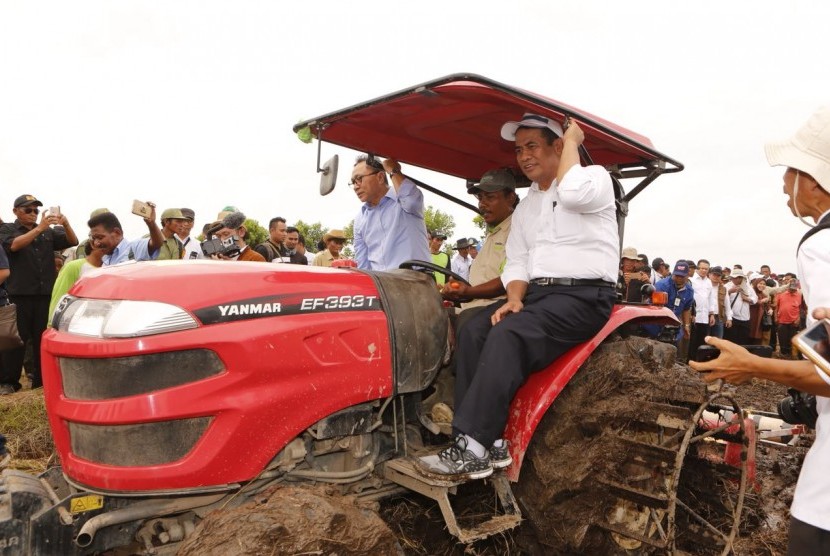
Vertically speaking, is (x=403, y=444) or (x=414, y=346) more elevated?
(x=414, y=346)

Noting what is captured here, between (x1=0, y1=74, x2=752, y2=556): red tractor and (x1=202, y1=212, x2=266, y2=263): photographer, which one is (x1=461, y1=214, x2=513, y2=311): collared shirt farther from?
(x1=202, y1=212, x2=266, y2=263): photographer

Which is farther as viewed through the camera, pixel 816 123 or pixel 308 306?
pixel 308 306

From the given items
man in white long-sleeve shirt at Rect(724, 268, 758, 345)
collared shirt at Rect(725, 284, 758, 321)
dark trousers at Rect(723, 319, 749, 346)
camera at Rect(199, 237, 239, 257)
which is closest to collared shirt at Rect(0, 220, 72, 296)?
camera at Rect(199, 237, 239, 257)

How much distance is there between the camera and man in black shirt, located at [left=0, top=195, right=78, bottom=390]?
6727mm

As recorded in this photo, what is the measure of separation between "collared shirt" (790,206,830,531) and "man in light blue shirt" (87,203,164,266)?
14.5 ft

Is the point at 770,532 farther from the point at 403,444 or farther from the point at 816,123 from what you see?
the point at 816,123

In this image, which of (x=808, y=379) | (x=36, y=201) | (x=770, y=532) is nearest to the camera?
(x=808, y=379)

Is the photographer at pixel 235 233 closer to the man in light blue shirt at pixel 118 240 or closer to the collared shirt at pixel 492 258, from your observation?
the man in light blue shirt at pixel 118 240

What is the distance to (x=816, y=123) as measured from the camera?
197cm

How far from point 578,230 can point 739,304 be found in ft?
38.5

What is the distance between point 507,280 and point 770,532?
2.28 m

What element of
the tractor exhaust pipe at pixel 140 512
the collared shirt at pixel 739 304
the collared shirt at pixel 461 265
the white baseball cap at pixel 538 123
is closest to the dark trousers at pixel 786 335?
the collared shirt at pixel 739 304

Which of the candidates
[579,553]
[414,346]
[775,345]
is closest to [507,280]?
[414,346]

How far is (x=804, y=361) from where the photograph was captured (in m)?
1.91
